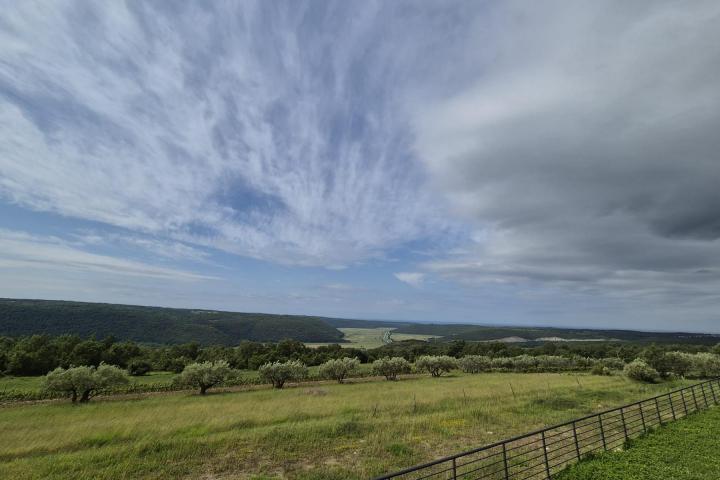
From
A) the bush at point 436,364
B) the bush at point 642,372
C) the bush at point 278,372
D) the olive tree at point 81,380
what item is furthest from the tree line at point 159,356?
the olive tree at point 81,380

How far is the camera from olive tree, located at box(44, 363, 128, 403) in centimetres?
3809

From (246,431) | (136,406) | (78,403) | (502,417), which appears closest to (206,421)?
(246,431)

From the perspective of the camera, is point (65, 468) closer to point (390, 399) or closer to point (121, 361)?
point (390, 399)

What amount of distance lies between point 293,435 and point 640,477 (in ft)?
53.9

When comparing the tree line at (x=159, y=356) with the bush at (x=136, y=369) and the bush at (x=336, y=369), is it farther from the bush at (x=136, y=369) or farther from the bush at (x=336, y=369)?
the bush at (x=336, y=369)

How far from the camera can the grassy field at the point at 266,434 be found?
50.6 ft

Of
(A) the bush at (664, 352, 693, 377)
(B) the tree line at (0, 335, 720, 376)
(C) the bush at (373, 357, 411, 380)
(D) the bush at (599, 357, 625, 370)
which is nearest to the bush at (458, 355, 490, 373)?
(B) the tree line at (0, 335, 720, 376)

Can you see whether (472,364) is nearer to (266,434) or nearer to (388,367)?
(388,367)

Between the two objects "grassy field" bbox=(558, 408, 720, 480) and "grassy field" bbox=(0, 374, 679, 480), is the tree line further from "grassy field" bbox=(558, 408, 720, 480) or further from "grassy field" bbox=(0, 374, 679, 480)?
A: "grassy field" bbox=(558, 408, 720, 480)

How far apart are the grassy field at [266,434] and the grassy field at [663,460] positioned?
22.2 feet

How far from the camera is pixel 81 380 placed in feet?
127

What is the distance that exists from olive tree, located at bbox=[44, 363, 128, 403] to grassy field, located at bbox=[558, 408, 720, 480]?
47147 mm

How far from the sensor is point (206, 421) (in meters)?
25.0

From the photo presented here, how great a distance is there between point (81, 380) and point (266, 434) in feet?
105
